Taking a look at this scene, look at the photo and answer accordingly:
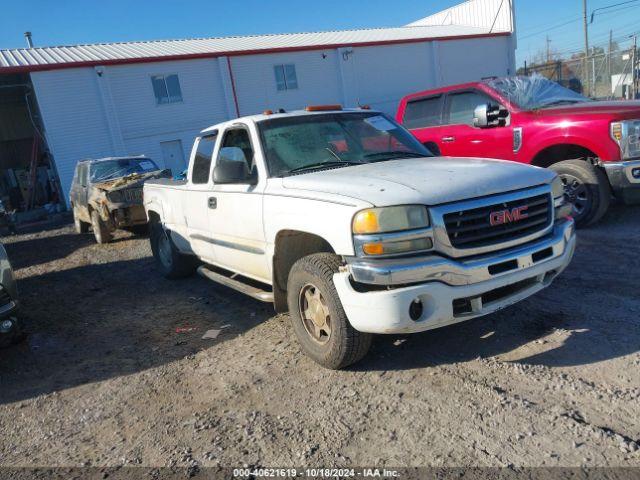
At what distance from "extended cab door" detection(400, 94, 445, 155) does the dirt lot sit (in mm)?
3464

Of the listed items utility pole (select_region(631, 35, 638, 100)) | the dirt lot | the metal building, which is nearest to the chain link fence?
utility pole (select_region(631, 35, 638, 100))

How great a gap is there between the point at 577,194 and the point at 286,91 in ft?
66.2

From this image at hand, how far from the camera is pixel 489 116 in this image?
260 inches

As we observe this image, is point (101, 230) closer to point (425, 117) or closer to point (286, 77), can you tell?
point (425, 117)

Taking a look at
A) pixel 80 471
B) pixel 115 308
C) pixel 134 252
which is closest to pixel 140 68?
pixel 134 252

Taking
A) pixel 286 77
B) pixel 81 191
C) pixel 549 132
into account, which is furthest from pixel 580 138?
pixel 286 77

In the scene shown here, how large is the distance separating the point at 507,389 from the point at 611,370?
26.5 inches

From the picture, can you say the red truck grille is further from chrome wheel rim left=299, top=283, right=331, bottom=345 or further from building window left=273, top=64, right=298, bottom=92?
building window left=273, top=64, right=298, bottom=92

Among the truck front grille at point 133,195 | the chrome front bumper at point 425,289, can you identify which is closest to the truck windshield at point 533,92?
the chrome front bumper at point 425,289

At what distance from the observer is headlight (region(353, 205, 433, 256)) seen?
291 centimetres

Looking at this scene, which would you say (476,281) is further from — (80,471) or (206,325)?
(206,325)

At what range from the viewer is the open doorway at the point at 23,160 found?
65.5ft

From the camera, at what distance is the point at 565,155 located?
653 centimetres

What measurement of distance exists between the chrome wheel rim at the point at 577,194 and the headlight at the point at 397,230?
3763 millimetres
